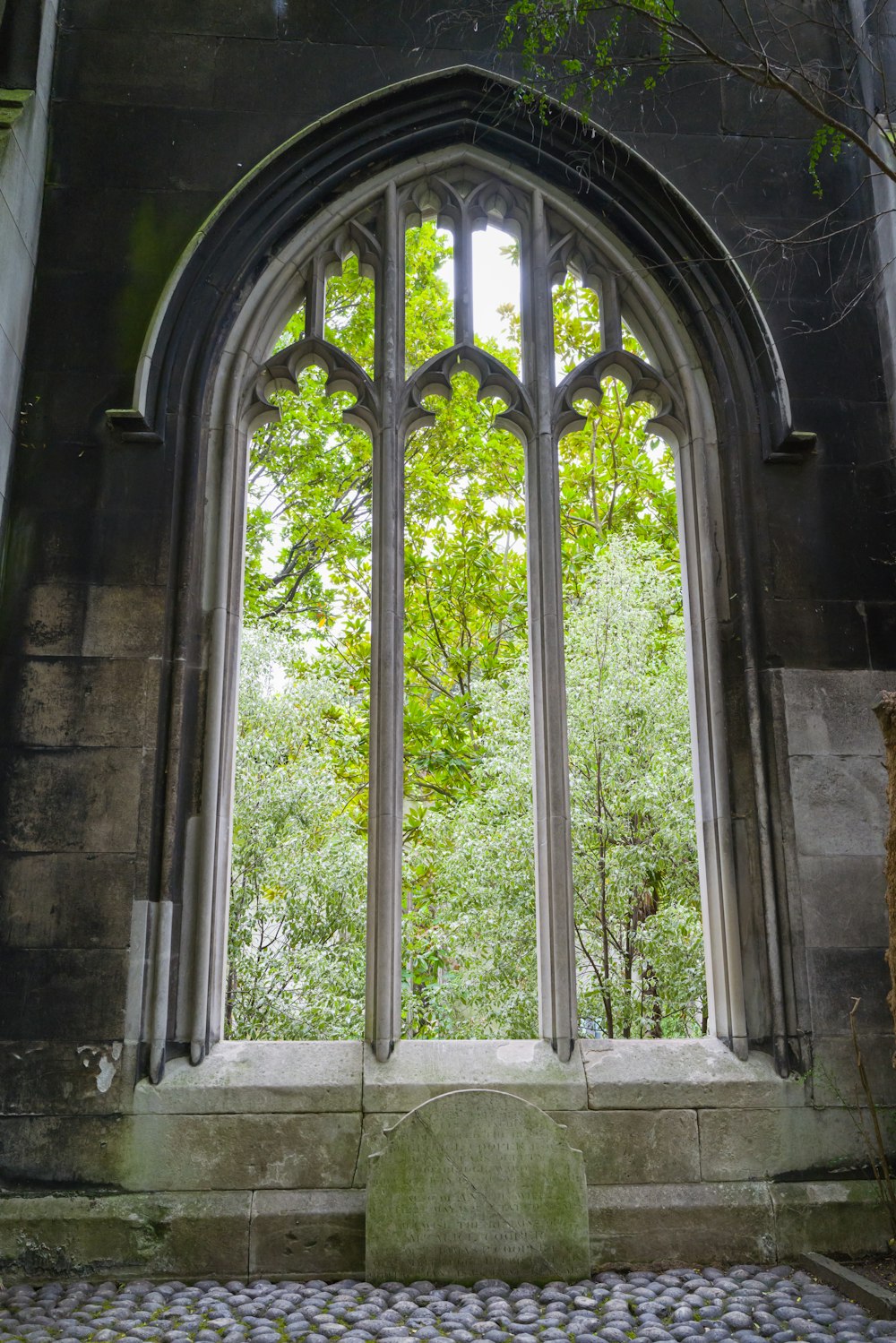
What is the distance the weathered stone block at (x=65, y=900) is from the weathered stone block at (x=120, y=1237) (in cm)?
79

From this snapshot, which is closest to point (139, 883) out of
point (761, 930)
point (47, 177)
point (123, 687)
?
point (123, 687)

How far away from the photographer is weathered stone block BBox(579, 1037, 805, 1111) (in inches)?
146

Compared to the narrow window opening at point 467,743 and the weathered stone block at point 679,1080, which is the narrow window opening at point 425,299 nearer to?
the narrow window opening at point 467,743

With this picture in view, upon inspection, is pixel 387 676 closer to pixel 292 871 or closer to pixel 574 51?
pixel 574 51

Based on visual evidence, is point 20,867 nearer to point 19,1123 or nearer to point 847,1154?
point 19,1123

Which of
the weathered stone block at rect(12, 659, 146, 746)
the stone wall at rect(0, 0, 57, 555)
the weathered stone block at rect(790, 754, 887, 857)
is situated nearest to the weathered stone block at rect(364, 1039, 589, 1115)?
the weathered stone block at rect(790, 754, 887, 857)

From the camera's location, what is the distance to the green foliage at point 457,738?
7.17 meters

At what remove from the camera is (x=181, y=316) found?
438cm

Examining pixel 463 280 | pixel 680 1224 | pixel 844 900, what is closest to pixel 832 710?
pixel 844 900

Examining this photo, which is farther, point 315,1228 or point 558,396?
point 558,396

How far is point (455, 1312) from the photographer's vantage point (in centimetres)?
292

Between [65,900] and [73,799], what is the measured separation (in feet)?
1.14

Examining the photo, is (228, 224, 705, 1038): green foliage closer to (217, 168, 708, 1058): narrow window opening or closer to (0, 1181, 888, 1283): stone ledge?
(217, 168, 708, 1058): narrow window opening

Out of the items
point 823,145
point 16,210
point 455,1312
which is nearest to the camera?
point 455,1312
